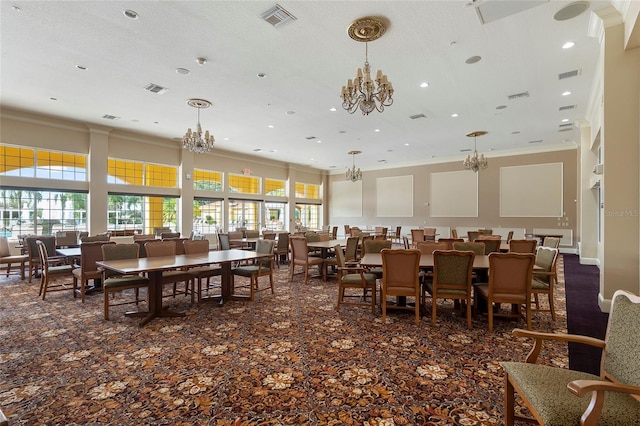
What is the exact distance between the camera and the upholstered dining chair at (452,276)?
3.98 metres

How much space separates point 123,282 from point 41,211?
23.9 ft

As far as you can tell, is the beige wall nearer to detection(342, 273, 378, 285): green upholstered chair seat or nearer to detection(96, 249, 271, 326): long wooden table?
detection(342, 273, 378, 285): green upholstered chair seat

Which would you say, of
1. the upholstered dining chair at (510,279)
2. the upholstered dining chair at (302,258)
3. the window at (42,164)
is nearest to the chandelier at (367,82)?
the upholstered dining chair at (510,279)

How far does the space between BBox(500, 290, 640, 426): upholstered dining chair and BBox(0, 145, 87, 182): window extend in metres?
11.4

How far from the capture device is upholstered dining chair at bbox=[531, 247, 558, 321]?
14.0 feet

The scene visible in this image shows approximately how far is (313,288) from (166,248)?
2699mm

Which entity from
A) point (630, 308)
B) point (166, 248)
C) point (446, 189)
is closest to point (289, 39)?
point (166, 248)

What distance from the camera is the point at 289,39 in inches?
191

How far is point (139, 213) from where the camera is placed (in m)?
11.2

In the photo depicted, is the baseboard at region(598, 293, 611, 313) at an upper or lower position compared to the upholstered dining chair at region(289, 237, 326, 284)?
lower

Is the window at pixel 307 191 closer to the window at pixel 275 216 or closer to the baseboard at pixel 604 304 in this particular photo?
the window at pixel 275 216

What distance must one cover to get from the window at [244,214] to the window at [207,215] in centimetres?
57

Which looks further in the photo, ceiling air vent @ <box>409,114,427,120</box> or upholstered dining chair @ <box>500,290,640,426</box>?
ceiling air vent @ <box>409,114,427,120</box>

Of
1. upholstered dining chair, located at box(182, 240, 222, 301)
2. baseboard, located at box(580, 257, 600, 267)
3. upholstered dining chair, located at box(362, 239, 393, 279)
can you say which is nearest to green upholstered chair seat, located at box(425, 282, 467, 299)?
upholstered dining chair, located at box(362, 239, 393, 279)
